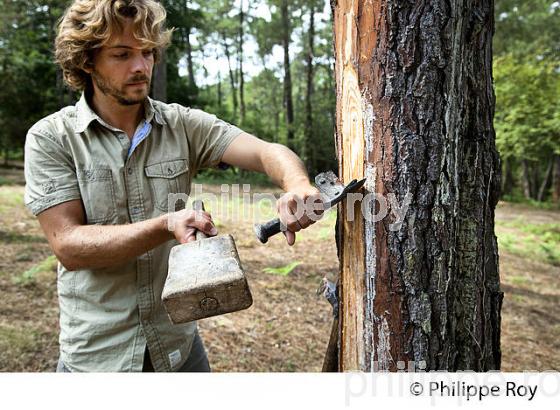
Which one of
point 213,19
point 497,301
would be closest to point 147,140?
point 497,301

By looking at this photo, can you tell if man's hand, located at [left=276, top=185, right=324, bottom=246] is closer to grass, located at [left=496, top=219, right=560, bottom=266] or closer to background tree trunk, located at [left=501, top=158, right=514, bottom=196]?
grass, located at [left=496, top=219, right=560, bottom=266]

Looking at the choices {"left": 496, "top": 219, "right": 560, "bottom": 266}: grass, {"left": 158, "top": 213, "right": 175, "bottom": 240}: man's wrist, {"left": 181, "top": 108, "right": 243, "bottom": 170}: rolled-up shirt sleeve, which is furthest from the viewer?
{"left": 496, "top": 219, "right": 560, "bottom": 266}: grass

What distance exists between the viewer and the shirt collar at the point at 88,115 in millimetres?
1986

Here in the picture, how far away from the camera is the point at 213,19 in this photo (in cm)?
2758

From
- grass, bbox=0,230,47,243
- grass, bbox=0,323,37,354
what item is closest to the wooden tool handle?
grass, bbox=0,323,37,354

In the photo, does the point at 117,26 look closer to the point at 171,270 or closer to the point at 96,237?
the point at 96,237

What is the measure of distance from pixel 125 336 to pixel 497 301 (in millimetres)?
1587

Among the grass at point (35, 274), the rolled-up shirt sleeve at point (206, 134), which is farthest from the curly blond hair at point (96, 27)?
the grass at point (35, 274)

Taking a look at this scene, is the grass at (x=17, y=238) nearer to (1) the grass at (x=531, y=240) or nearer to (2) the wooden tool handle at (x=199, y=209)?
(2) the wooden tool handle at (x=199, y=209)

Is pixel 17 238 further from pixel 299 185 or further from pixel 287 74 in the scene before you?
pixel 287 74

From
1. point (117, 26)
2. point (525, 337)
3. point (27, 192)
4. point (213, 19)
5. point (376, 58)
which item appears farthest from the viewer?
point (213, 19)

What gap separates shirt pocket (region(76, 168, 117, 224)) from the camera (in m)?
1.93

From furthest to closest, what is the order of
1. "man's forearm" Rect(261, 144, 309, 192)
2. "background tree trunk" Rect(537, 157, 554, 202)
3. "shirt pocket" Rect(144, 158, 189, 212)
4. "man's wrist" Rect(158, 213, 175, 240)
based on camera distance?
"background tree trunk" Rect(537, 157, 554, 202) → "shirt pocket" Rect(144, 158, 189, 212) → "man's forearm" Rect(261, 144, 309, 192) → "man's wrist" Rect(158, 213, 175, 240)

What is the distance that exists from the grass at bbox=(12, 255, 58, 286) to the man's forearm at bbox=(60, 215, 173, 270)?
3508 mm
